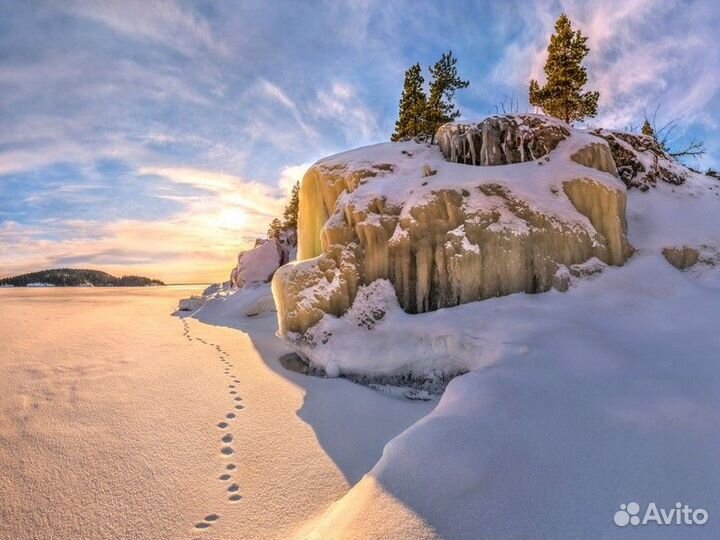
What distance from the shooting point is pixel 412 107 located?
23281 millimetres

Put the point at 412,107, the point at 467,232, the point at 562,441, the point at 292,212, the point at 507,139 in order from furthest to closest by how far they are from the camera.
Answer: the point at 292,212, the point at 412,107, the point at 507,139, the point at 467,232, the point at 562,441

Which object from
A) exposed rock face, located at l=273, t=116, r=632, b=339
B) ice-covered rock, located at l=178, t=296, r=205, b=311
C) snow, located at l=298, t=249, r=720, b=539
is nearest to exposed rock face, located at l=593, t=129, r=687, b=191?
exposed rock face, located at l=273, t=116, r=632, b=339

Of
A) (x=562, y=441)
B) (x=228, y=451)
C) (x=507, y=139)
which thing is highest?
(x=507, y=139)

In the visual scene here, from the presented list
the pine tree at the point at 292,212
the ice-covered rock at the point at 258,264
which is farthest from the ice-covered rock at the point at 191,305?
the pine tree at the point at 292,212

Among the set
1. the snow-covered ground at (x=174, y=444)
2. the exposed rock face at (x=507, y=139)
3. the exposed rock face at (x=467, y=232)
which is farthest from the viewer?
the exposed rock face at (x=507, y=139)

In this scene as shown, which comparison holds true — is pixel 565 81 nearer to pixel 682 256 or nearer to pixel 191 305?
pixel 682 256

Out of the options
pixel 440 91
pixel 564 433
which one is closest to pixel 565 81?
pixel 440 91

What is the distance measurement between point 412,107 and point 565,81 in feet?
28.0

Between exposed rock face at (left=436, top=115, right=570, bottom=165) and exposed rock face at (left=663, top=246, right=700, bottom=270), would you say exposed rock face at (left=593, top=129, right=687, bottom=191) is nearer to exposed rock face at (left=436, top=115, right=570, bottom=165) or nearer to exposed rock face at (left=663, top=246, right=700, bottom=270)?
exposed rock face at (left=436, top=115, right=570, bottom=165)

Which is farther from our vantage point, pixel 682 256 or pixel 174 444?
pixel 682 256

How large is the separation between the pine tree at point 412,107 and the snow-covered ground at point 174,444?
63.9 feet

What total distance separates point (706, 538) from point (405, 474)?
2157mm

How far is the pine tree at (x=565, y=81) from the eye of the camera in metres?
19.0

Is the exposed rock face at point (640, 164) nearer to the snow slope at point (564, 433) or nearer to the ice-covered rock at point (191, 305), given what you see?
the snow slope at point (564, 433)
